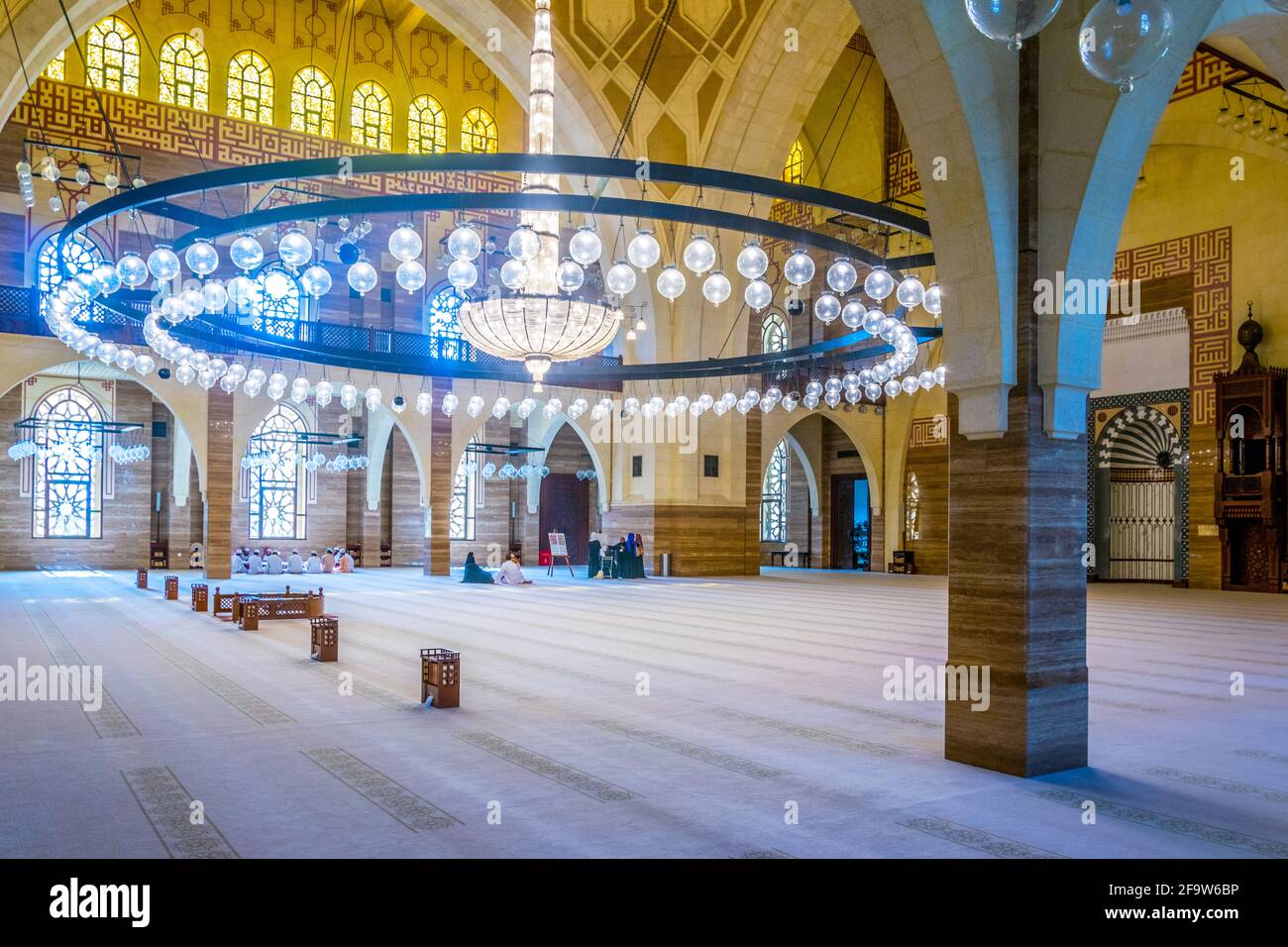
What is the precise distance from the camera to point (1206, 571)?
48.5ft

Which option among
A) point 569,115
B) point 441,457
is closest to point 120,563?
point 441,457

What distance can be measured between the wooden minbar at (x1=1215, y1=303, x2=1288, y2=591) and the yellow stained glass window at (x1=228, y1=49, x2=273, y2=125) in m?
16.4

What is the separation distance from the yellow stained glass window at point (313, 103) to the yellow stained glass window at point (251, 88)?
429 mm

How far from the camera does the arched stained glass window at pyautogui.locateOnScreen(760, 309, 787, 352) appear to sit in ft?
66.6

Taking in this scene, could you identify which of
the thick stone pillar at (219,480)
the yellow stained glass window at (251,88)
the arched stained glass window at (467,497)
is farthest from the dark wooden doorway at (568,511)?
the yellow stained glass window at (251,88)

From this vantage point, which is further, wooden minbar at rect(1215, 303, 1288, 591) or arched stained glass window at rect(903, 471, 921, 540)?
arched stained glass window at rect(903, 471, 921, 540)

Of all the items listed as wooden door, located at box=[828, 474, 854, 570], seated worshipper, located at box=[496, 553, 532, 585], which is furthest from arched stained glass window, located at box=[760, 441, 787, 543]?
seated worshipper, located at box=[496, 553, 532, 585]

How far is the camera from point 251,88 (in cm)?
1744

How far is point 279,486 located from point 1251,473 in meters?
17.6

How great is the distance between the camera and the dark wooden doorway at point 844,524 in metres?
22.2

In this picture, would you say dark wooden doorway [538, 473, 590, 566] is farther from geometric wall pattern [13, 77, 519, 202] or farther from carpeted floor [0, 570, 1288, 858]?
carpeted floor [0, 570, 1288, 858]
